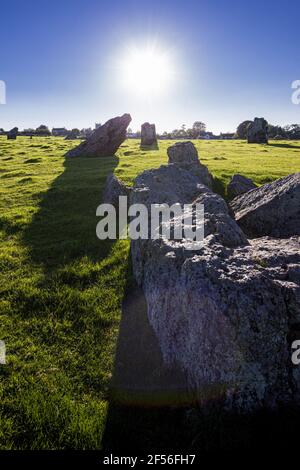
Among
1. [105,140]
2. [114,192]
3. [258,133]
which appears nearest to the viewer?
[114,192]

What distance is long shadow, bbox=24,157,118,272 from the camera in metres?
11.5

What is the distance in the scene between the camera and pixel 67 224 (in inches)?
574

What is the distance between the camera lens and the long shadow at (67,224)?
11486 millimetres

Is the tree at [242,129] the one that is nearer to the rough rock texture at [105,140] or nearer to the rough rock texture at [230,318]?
the rough rock texture at [105,140]

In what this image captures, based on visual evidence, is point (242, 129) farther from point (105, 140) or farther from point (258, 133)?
point (105, 140)

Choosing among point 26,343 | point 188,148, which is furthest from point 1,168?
point 26,343

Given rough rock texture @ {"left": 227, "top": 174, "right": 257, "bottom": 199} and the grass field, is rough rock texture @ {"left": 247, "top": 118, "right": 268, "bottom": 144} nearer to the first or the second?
rough rock texture @ {"left": 227, "top": 174, "right": 257, "bottom": 199}

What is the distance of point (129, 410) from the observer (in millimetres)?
5629

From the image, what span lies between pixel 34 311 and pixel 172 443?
15.6 ft

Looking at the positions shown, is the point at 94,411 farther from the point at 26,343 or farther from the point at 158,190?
the point at 158,190

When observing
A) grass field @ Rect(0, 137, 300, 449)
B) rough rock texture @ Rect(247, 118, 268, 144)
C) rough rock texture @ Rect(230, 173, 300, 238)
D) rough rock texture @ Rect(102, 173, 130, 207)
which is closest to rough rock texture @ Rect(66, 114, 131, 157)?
rough rock texture @ Rect(102, 173, 130, 207)

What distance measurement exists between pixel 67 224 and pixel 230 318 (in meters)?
10.8

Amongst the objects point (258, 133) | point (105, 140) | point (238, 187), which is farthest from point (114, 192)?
point (258, 133)

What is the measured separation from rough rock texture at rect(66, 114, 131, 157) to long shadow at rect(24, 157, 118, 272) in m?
13.9
